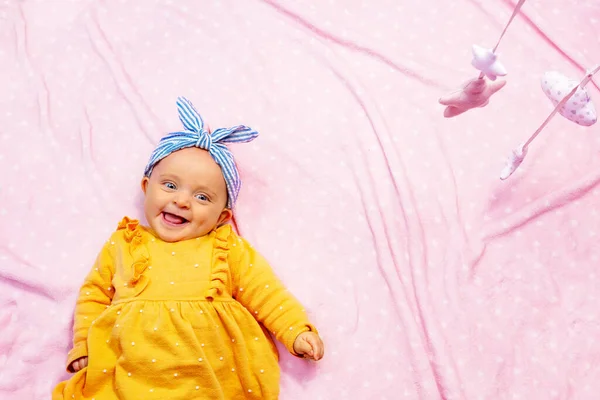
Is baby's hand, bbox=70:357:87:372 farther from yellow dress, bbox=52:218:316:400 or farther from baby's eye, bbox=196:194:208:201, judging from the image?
baby's eye, bbox=196:194:208:201

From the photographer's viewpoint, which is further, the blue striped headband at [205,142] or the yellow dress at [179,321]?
the blue striped headband at [205,142]

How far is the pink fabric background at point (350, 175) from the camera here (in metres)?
1.30

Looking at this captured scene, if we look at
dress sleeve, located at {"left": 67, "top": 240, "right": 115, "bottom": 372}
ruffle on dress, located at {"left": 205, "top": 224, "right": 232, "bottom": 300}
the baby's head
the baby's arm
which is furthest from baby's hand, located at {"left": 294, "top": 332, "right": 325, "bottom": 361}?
dress sleeve, located at {"left": 67, "top": 240, "right": 115, "bottom": 372}

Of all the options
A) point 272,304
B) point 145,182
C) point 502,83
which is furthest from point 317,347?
point 502,83

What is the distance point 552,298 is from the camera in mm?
1367

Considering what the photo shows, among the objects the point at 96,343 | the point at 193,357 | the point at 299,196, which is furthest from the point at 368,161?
the point at 96,343

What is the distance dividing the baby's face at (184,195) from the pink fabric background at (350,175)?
18 cm

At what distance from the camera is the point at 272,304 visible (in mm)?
1268

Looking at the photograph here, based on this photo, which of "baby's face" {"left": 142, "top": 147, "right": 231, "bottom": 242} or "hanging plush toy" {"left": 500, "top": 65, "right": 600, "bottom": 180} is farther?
"baby's face" {"left": 142, "top": 147, "right": 231, "bottom": 242}

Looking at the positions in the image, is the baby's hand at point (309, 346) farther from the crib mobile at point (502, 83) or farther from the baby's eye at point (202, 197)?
the crib mobile at point (502, 83)

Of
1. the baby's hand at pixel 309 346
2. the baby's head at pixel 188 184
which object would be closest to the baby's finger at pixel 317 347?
the baby's hand at pixel 309 346

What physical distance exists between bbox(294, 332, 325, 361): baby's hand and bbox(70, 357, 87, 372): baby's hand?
16.7 inches

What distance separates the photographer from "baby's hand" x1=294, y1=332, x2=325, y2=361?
122 cm

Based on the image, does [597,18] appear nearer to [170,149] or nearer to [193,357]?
[170,149]
